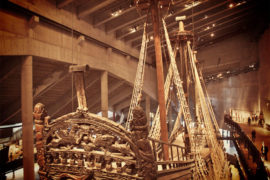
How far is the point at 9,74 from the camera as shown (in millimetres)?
5203

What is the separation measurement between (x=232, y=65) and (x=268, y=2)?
→ 3933 millimetres

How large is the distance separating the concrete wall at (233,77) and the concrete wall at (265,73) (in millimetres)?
643

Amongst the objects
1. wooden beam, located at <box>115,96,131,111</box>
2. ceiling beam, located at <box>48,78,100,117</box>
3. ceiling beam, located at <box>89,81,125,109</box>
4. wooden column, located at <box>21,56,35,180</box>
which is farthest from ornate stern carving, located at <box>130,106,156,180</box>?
wooden beam, located at <box>115,96,131,111</box>

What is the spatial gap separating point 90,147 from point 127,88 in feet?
29.8

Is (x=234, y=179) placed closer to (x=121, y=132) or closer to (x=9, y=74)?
(x=121, y=132)

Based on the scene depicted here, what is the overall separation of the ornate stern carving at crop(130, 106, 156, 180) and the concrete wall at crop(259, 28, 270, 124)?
931cm

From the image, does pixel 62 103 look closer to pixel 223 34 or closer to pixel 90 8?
pixel 90 8

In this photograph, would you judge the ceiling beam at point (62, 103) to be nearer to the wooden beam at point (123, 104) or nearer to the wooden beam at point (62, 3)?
the wooden beam at point (62, 3)

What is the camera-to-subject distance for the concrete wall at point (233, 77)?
1118cm

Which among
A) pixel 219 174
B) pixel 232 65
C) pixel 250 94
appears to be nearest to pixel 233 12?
pixel 232 65

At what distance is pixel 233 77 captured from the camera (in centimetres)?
1181

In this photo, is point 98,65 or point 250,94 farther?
point 250,94

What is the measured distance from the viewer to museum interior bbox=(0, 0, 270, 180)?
229cm

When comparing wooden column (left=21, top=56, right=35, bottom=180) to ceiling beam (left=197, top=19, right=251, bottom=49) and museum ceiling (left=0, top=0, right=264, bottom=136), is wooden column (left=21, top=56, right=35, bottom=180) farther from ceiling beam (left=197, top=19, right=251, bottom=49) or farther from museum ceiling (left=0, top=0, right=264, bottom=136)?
ceiling beam (left=197, top=19, right=251, bottom=49)
